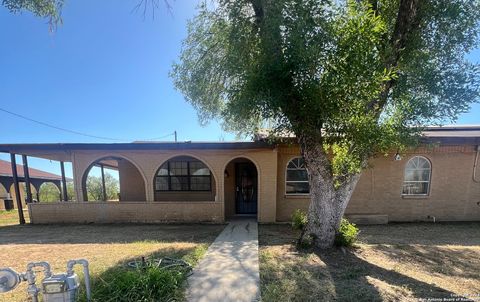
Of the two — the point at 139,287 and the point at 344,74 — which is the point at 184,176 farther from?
the point at 344,74

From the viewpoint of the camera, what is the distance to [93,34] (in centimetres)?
939

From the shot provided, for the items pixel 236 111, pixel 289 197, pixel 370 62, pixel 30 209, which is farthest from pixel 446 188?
pixel 30 209

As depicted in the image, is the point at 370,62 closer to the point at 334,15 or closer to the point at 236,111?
the point at 334,15

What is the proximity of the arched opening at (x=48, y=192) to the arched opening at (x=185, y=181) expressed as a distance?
1389 cm

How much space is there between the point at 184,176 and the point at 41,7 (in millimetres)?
8010

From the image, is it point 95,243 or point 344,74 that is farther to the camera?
point 95,243

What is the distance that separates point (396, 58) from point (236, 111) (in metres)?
3.69

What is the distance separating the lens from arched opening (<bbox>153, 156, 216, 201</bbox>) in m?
11.8

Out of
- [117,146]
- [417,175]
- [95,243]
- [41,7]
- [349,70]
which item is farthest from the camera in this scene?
[417,175]

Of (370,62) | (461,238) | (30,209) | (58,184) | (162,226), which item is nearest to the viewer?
(370,62)

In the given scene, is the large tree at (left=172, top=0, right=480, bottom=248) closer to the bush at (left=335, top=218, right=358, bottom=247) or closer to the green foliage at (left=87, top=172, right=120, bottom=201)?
the bush at (left=335, top=218, right=358, bottom=247)

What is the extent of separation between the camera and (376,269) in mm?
4848

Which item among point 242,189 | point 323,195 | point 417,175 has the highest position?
point 323,195

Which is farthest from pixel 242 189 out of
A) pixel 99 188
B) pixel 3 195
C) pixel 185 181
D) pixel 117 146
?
pixel 3 195
